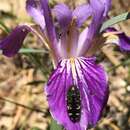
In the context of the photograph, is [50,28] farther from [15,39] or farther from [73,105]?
[73,105]

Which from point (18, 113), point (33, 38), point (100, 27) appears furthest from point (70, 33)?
point (33, 38)

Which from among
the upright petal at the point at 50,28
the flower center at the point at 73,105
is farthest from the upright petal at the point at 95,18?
the flower center at the point at 73,105

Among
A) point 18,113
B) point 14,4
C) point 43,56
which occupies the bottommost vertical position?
point 18,113

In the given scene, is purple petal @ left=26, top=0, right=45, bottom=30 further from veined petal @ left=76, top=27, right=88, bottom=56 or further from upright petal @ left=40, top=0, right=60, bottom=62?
veined petal @ left=76, top=27, right=88, bottom=56

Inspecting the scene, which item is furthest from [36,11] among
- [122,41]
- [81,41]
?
[122,41]

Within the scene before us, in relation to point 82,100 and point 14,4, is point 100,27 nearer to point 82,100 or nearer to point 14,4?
point 82,100

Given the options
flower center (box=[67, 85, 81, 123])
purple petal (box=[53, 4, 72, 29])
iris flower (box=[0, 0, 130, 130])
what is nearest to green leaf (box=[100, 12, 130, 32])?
iris flower (box=[0, 0, 130, 130])
